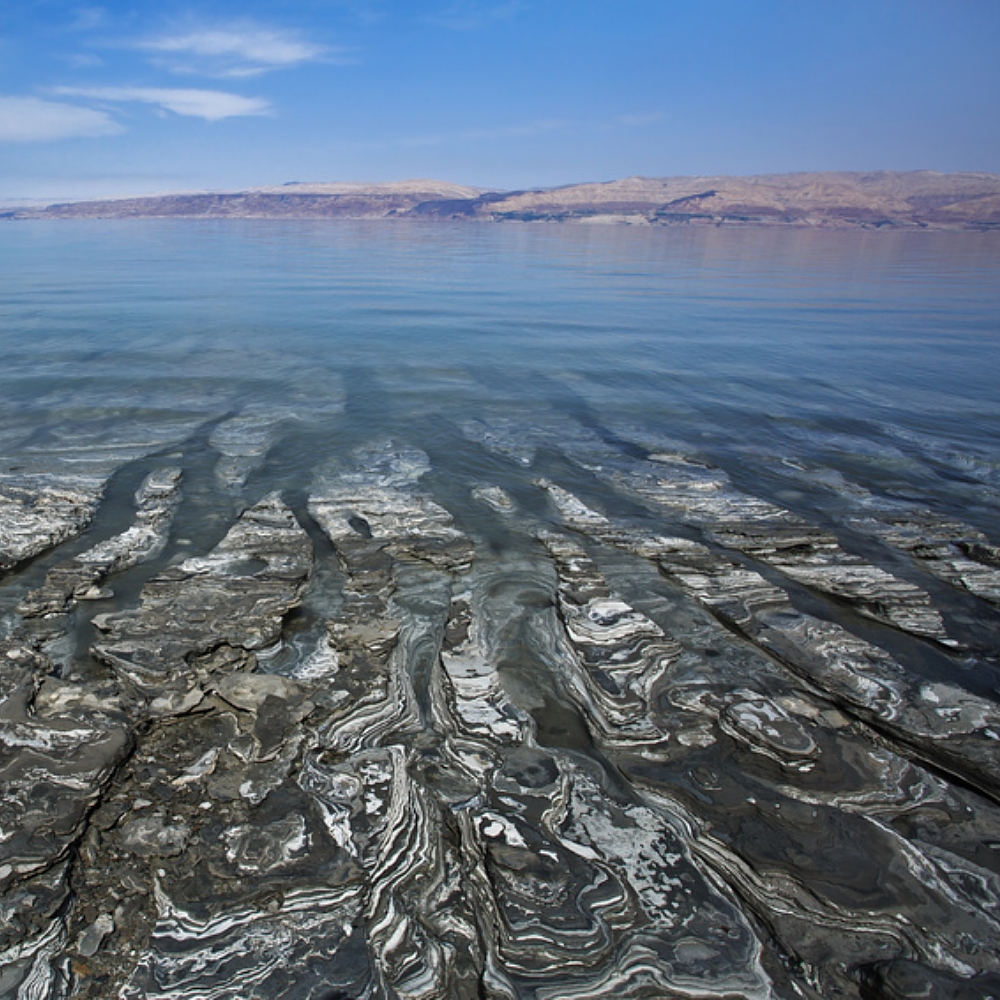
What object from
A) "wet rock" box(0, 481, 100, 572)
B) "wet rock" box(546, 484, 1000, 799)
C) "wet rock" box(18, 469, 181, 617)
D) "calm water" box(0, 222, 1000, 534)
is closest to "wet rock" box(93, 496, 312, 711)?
"wet rock" box(18, 469, 181, 617)

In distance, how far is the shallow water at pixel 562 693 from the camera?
11.5ft

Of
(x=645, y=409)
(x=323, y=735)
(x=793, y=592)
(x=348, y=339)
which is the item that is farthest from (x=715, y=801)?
(x=348, y=339)

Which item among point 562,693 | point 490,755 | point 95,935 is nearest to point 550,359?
point 562,693

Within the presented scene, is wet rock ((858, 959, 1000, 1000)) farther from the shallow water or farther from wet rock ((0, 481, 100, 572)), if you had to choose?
wet rock ((0, 481, 100, 572))

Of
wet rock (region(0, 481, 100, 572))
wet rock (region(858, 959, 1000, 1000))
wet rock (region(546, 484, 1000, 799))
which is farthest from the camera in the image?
wet rock (region(0, 481, 100, 572))

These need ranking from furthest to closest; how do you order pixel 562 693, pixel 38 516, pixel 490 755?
pixel 38 516, pixel 562 693, pixel 490 755

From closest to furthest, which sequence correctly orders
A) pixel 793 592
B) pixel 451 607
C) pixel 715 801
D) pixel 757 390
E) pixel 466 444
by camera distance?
pixel 715 801
pixel 451 607
pixel 793 592
pixel 466 444
pixel 757 390

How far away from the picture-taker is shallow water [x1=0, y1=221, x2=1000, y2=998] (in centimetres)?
349

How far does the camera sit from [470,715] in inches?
206

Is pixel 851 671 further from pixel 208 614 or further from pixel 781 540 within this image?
pixel 208 614

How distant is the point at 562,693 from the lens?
550cm

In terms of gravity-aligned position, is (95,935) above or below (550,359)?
above

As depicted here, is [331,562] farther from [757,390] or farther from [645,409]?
[757,390]

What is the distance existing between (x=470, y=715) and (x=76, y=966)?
9.30 ft
